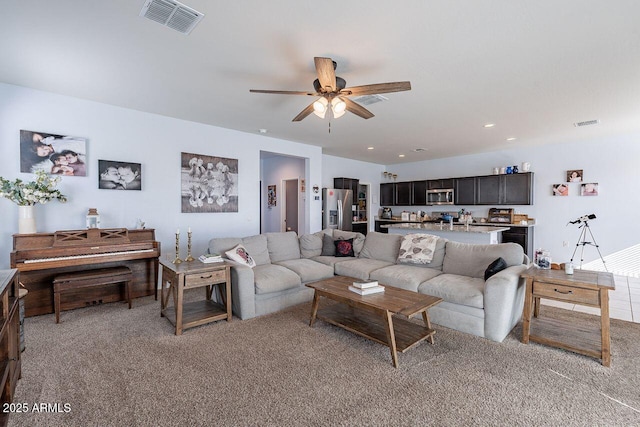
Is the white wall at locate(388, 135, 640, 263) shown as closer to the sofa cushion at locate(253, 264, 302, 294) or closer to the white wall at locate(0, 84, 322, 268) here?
the sofa cushion at locate(253, 264, 302, 294)

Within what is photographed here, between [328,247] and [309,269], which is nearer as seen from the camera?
[309,269]

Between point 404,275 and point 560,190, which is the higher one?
point 560,190

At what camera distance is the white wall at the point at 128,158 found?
338 cm

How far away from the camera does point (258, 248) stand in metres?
4.18

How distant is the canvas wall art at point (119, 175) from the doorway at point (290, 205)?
3922 millimetres

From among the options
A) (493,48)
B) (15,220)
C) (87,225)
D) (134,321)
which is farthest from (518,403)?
(15,220)

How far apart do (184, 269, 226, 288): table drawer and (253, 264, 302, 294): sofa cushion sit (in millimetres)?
381

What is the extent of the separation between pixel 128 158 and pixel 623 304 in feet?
22.5

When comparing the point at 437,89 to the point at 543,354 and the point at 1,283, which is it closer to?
the point at 543,354

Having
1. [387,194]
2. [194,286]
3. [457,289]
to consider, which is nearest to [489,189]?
[387,194]

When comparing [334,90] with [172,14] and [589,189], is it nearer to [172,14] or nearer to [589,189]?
[172,14]

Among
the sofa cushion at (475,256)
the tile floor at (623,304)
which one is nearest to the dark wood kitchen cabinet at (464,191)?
the tile floor at (623,304)

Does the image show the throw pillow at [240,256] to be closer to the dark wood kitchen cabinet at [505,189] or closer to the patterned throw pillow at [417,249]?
the patterned throw pillow at [417,249]

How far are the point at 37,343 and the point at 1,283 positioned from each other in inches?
57.6
